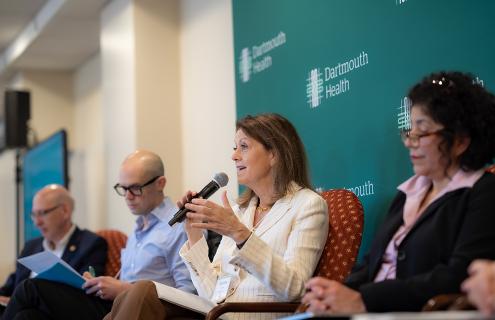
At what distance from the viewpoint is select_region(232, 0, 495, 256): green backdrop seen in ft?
10.7

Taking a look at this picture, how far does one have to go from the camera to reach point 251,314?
Answer: 3.22 metres

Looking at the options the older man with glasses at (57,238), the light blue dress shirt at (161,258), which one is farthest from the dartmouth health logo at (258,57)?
the older man with glasses at (57,238)

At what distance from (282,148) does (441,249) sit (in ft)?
3.84

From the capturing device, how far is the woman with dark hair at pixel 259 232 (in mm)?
2988

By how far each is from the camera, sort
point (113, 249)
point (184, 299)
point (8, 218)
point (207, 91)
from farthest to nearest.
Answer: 1. point (8, 218)
2. point (207, 91)
3. point (113, 249)
4. point (184, 299)

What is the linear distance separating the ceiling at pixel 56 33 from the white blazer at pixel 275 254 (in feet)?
12.9

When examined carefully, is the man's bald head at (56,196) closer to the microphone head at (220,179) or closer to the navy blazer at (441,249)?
the microphone head at (220,179)

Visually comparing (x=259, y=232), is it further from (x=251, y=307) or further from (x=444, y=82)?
(x=444, y=82)

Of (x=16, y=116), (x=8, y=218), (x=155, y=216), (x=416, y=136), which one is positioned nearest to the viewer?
(x=416, y=136)

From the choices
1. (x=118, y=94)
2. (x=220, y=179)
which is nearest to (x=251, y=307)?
(x=220, y=179)

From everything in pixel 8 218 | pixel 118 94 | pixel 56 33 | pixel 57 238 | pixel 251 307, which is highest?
pixel 56 33

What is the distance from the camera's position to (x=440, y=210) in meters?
2.51

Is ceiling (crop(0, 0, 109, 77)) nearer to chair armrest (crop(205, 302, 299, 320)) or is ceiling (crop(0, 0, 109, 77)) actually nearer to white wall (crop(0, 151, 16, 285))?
white wall (crop(0, 151, 16, 285))

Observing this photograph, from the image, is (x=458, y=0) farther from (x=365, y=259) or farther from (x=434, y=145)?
(x=365, y=259)
